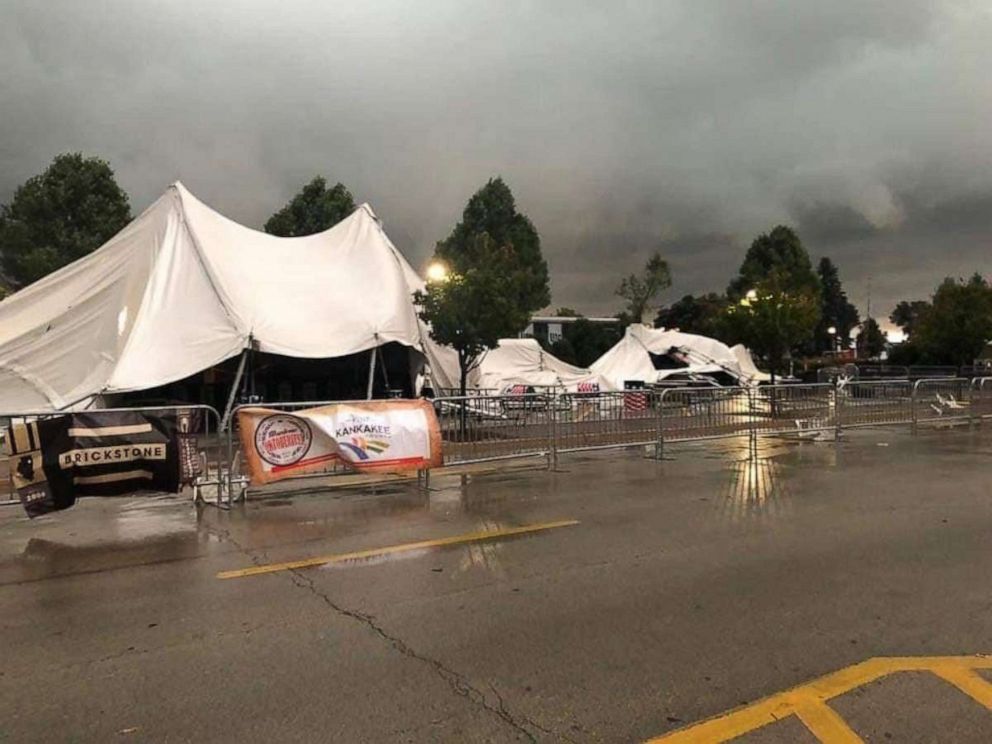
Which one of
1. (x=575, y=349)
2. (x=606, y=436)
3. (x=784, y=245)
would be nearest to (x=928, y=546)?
(x=606, y=436)

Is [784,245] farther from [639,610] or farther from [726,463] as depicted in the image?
[639,610]

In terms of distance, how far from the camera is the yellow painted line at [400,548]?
602cm

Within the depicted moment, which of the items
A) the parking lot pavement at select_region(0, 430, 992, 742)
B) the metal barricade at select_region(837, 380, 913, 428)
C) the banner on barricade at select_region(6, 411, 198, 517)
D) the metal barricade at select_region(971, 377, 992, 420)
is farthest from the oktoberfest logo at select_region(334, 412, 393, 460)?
the metal barricade at select_region(971, 377, 992, 420)

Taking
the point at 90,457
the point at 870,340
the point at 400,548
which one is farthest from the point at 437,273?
the point at 870,340

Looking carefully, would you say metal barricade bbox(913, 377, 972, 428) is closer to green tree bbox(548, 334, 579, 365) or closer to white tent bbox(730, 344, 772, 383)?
white tent bbox(730, 344, 772, 383)

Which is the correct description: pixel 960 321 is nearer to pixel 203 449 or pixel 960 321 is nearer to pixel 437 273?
pixel 437 273

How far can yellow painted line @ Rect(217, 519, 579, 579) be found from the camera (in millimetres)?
6023

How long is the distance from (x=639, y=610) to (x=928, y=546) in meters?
3.27

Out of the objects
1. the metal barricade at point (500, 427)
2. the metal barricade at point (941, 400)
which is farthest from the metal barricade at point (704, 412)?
the metal barricade at point (941, 400)

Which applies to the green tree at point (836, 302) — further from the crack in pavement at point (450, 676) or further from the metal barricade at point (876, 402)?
the crack in pavement at point (450, 676)

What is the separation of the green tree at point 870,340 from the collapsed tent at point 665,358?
5535 cm

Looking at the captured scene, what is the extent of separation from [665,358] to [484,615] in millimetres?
41506

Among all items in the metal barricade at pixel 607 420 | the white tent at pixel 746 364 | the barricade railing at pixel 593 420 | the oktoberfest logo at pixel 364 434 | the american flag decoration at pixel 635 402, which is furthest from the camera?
the white tent at pixel 746 364

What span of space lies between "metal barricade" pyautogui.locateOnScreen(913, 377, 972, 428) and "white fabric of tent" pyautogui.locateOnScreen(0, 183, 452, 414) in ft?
44.4
